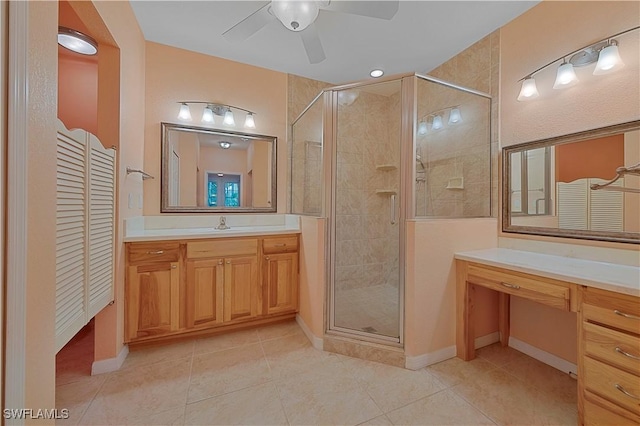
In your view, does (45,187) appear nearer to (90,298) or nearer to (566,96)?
(90,298)

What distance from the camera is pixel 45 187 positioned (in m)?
0.85

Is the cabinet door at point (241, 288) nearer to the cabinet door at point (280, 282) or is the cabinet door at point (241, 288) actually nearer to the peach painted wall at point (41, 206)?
the cabinet door at point (280, 282)

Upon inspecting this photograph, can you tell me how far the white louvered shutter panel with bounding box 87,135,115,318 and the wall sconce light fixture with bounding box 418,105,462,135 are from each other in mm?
2179

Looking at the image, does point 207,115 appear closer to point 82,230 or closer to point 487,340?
point 82,230

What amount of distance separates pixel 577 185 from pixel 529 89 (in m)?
0.77

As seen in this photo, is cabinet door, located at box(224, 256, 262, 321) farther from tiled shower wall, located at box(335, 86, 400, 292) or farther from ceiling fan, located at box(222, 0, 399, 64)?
ceiling fan, located at box(222, 0, 399, 64)

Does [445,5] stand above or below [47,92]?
above

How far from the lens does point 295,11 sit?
138cm

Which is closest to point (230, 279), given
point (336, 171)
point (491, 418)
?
point (336, 171)

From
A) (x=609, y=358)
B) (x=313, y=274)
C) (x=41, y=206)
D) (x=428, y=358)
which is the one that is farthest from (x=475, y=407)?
(x=41, y=206)

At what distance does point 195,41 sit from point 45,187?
7.10 feet

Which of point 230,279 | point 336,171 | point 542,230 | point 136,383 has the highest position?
point 336,171

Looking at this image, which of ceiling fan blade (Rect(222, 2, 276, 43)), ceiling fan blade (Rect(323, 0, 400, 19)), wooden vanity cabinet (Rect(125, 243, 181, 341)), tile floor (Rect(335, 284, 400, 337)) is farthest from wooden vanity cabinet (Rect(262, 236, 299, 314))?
ceiling fan blade (Rect(323, 0, 400, 19))

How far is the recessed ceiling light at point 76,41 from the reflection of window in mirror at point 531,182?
10.7 ft
